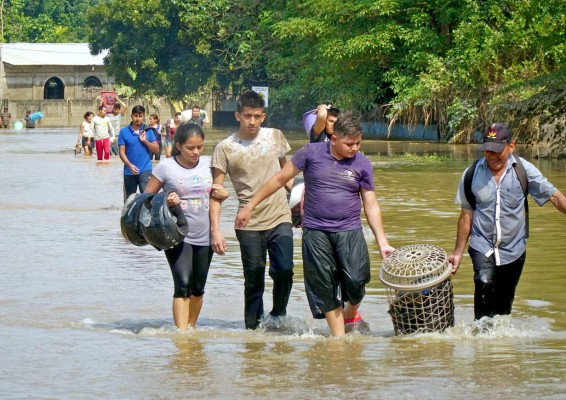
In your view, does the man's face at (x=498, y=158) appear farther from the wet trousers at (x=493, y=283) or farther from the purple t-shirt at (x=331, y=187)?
the purple t-shirt at (x=331, y=187)

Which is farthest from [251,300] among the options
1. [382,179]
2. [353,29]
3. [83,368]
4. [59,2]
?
[59,2]

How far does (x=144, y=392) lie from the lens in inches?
267

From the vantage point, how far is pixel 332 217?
26.4 feet

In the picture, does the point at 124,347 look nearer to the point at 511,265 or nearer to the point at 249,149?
the point at 249,149

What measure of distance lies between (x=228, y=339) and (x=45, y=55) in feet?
261

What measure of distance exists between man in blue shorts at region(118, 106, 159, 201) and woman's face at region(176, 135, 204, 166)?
21.1 feet

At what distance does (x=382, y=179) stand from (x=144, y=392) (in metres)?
16.7

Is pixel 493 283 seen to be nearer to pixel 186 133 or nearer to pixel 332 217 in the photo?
pixel 332 217

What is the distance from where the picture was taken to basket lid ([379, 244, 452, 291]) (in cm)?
782

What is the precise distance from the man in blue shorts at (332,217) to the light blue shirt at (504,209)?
0.63 m

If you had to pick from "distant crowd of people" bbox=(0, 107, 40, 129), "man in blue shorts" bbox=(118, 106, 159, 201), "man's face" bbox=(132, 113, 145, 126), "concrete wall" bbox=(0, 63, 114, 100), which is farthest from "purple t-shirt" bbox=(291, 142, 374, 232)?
"concrete wall" bbox=(0, 63, 114, 100)

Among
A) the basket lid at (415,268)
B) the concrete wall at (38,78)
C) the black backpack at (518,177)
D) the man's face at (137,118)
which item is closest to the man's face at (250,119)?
the basket lid at (415,268)

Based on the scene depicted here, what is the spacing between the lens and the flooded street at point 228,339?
22.7 feet

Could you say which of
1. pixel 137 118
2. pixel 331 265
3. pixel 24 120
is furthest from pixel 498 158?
pixel 24 120
